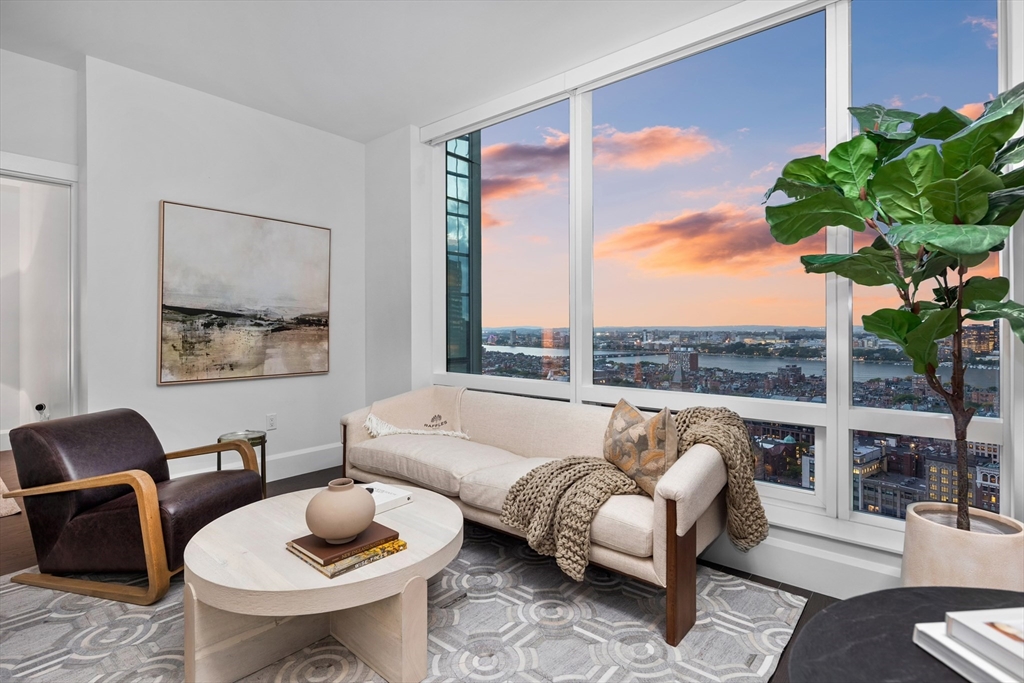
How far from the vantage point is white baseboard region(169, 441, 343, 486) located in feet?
11.8

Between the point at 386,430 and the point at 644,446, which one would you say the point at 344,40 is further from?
the point at 644,446

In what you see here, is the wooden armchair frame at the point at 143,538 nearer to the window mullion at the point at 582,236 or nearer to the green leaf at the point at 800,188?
the window mullion at the point at 582,236

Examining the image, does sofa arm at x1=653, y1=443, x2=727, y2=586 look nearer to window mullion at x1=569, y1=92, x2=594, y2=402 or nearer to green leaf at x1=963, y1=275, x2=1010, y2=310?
green leaf at x1=963, y1=275, x2=1010, y2=310

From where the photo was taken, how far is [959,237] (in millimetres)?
1494

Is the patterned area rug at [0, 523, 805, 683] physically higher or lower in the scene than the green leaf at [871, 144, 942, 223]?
lower

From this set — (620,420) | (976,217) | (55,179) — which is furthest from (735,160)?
(55,179)

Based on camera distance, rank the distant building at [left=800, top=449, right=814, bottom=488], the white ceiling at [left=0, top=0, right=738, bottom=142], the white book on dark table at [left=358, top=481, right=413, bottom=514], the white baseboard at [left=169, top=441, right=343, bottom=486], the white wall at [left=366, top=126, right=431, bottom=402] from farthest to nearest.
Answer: the white wall at [left=366, top=126, right=431, bottom=402]
the white baseboard at [left=169, top=441, right=343, bottom=486]
the white ceiling at [left=0, top=0, right=738, bottom=142]
the distant building at [left=800, top=449, right=814, bottom=488]
the white book on dark table at [left=358, top=481, right=413, bottom=514]

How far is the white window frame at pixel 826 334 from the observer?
1.98 metres

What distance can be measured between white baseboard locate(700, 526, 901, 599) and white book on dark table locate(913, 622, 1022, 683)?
1.65m

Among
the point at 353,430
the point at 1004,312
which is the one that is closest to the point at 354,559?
the point at 353,430

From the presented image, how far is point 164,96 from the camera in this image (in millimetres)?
3463

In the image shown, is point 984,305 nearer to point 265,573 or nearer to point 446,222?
point 265,573

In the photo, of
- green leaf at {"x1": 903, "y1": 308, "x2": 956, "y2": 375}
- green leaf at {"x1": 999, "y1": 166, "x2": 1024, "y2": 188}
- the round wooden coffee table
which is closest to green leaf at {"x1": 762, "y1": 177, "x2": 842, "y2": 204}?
green leaf at {"x1": 999, "y1": 166, "x2": 1024, "y2": 188}

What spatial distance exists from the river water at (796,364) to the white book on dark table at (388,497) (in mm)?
1499
